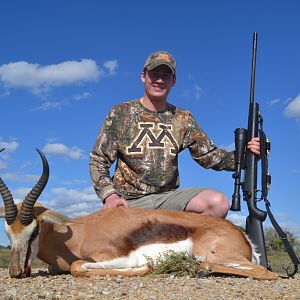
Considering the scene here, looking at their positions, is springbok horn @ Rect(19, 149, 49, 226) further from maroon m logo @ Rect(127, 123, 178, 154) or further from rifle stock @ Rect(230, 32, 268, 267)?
rifle stock @ Rect(230, 32, 268, 267)

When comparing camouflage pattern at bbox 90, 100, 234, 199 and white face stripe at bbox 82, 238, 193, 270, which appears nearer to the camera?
white face stripe at bbox 82, 238, 193, 270

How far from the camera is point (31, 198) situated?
636cm

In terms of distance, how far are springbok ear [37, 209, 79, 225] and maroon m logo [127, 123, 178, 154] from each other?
1569mm

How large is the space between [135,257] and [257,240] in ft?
5.26

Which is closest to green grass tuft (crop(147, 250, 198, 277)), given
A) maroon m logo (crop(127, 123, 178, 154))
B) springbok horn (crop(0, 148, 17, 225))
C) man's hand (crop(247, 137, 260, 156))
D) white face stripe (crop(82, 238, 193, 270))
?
white face stripe (crop(82, 238, 193, 270))

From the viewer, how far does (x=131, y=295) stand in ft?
15.4

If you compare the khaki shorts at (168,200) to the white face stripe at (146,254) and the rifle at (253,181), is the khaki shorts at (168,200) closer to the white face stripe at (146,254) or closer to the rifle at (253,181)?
the rifle at (253,181)

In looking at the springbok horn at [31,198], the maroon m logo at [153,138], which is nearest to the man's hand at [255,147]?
the maroon m logo at [153,138]

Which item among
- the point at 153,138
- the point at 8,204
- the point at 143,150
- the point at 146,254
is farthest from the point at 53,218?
the point at 153,138

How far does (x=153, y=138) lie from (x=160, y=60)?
1.22 metres

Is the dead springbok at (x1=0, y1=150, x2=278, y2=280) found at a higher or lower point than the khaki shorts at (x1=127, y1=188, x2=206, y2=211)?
lower

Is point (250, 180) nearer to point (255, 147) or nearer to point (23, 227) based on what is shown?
point (255, 147)

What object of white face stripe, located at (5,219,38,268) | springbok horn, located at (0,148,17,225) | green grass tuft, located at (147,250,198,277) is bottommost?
green grass tuft, located at (147,250,198,277)

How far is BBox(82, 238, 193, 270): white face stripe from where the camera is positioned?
249 inches
